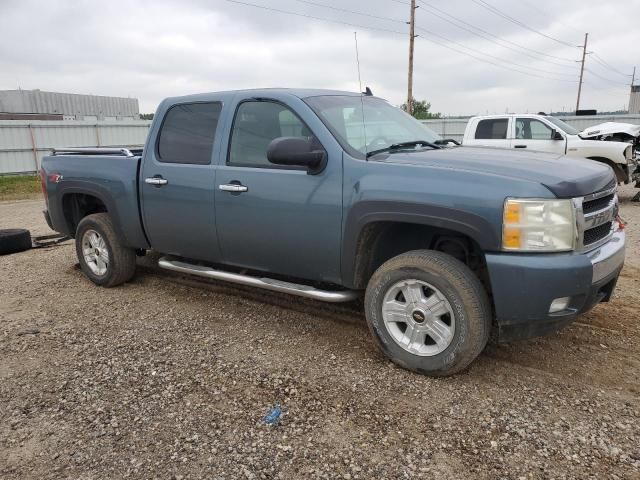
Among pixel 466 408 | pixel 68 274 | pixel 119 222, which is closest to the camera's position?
pixel 466 408

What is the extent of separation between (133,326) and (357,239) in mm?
2161

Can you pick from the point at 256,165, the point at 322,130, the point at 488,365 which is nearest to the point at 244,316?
the point at 256,165

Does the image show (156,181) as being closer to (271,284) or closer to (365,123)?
(271,284)

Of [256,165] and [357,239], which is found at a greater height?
[256,165]

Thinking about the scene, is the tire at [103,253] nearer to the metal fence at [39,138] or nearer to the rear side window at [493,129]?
the rear side window at [493,129]

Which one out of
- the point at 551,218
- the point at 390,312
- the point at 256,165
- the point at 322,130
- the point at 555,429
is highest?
the point at 322,130

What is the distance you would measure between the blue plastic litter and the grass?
1431 cm

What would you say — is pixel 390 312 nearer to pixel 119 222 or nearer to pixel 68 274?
pixel 119 222

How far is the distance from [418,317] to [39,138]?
63.7 ft

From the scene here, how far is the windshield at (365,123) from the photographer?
3.71 metres

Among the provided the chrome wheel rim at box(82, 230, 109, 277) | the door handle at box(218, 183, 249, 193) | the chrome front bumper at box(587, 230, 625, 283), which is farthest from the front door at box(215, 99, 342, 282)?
the chrome wheel rim at box(82, 230, 109, 277)

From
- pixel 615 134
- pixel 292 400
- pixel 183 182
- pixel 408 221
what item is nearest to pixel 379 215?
pixel 408 221

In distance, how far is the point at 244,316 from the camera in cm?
448

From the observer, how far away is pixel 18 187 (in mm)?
16172
